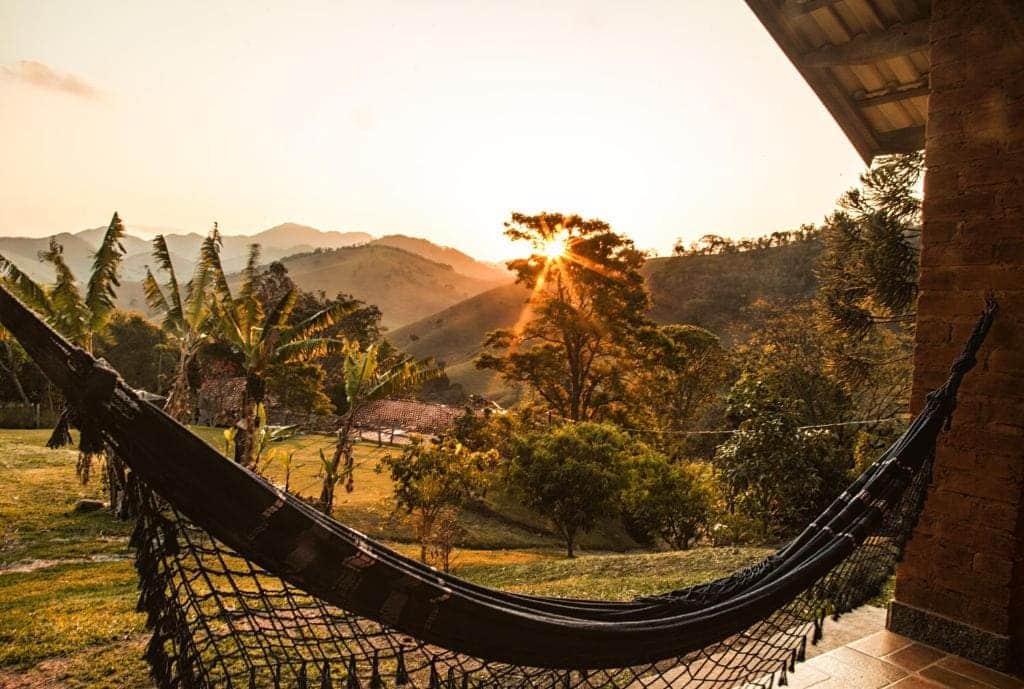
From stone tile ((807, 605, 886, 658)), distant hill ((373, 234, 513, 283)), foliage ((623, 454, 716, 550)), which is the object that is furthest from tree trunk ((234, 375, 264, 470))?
distant hill ((373, 234, 513, 283))

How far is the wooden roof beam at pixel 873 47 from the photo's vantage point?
3262mm

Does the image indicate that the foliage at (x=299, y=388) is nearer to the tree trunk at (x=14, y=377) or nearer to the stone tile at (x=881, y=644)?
the tree trunk at (x=14, y=377)

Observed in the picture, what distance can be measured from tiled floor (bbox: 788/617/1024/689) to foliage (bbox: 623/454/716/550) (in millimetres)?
8040

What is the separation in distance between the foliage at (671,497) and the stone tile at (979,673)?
8.09 m

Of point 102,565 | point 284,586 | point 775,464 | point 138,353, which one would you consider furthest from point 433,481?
point 138,353

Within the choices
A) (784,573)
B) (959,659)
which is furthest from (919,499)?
(784,573)

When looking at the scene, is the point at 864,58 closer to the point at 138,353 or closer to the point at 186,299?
the point at 186,299

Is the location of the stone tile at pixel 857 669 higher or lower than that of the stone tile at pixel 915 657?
lower

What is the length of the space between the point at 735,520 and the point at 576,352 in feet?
32.9

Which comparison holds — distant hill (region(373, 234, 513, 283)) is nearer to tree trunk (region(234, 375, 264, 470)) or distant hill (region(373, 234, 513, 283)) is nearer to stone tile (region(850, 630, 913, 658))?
tree trunk (region(234, 375, 264, 470))

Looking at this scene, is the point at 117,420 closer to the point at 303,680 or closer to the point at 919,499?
the point at 303,680

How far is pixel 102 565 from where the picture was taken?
22.0 feet

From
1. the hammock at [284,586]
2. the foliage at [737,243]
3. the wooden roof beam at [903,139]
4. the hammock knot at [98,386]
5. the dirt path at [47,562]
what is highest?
the foliage at [737,243]

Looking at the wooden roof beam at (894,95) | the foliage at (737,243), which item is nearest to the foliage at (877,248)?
the wooden roof beam at (894,95)
